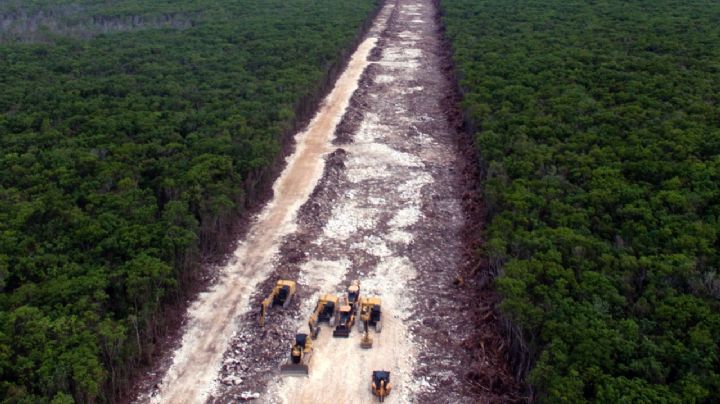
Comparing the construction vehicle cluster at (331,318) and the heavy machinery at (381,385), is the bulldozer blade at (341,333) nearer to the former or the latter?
the construction vehicle cluster at (331,318)

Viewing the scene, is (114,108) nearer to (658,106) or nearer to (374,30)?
(658,106)

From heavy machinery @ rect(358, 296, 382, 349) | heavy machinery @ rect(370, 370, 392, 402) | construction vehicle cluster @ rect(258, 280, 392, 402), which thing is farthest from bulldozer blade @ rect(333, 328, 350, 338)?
heavy machinery @ rect(370, 370, 392, 402)

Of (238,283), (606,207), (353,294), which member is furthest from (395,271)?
(606,207)

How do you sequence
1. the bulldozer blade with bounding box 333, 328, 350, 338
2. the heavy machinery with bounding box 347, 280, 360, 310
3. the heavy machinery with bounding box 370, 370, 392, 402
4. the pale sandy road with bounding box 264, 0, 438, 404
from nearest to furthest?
the heavy machinery with bounding box 370, 370, 392, 402 → the pale sandy road with bounding box 264, 0, 438, 404 → the bulldozer blade with bounding box 333, 328, 350, 338 → the heavy machinery with bounding box 347, 280, 360, 310

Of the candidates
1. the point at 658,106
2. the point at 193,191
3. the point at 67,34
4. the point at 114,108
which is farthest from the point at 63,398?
the point at 67,34

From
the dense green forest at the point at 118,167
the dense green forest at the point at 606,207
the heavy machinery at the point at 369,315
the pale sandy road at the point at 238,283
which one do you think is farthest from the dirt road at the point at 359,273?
the dense green forest at the point at 606,207

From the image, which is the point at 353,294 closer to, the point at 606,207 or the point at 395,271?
the point at 395,271

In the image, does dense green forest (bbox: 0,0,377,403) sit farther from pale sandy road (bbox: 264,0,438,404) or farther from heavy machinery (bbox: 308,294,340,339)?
heavy machinery (bbox: 308,294,340,339)

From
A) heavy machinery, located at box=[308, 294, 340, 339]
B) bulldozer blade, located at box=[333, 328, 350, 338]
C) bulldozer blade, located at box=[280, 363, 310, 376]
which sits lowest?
bulldozer blade, located at box=[280, 363, 310, 376]
